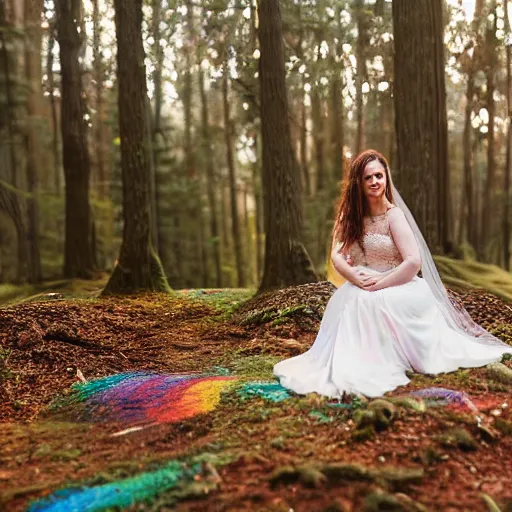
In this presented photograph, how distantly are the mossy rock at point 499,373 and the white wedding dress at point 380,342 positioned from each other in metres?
0.16

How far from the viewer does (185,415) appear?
4027 millimetres

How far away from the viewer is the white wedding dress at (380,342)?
4316 mm

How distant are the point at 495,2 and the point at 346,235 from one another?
14.1 metres

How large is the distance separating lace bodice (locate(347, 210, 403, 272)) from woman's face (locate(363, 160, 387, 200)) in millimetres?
231

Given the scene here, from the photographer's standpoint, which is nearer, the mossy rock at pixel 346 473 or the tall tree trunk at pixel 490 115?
the mossy rock at pixel 346 473

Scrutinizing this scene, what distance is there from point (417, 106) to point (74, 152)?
348 inches

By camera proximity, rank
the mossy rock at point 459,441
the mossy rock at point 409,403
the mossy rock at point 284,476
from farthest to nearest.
Answer: the mossy rock at point 409,403
the mossy rock at point 459,441
the mossy rock at point 284,476

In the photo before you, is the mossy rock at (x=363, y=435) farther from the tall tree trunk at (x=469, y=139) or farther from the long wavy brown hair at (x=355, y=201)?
the tall tree trunk at (x=469, y=139)

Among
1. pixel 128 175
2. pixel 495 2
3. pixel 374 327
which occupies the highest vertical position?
pixel 495 2

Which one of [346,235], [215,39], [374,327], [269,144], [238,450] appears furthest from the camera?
[215,39]

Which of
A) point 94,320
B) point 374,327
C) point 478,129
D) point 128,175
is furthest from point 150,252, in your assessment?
point 478,129

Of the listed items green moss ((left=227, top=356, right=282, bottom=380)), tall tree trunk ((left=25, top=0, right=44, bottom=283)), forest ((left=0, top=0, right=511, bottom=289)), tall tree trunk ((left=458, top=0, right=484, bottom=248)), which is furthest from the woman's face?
tall tree trunk ((left=458, top=0, right=484, bottom=248))

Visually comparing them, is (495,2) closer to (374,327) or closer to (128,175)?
(128,175)

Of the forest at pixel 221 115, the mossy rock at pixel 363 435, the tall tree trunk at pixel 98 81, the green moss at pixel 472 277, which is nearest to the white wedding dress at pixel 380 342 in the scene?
the mossy rock at pixel 363 435
